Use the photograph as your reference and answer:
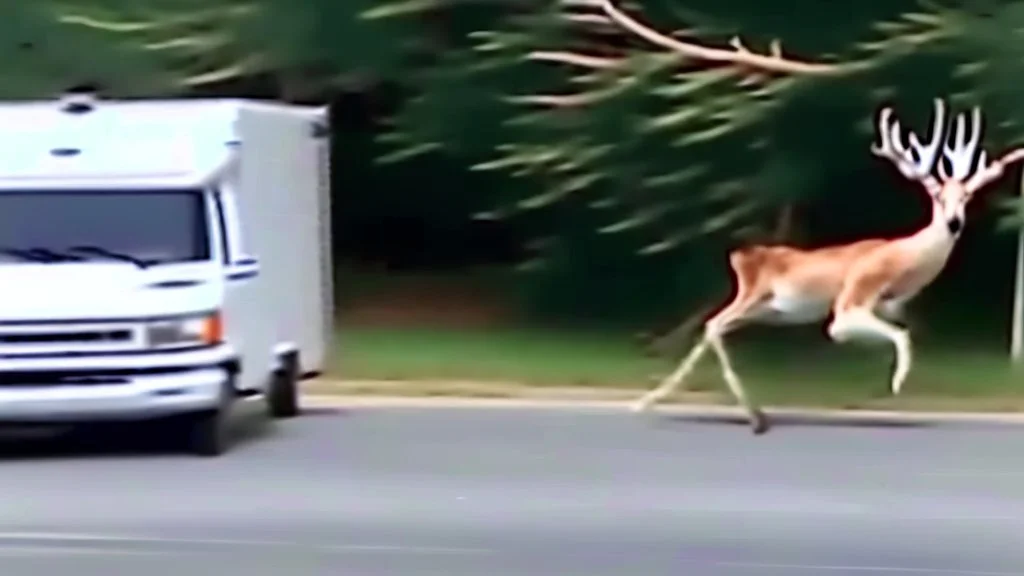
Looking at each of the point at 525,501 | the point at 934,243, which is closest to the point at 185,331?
the point at 525,501

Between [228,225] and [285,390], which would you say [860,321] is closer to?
[285,390]

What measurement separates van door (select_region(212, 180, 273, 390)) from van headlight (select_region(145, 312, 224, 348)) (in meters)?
0.15

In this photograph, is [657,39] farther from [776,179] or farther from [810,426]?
[810,426]

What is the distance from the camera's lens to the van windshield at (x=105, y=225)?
14328mm

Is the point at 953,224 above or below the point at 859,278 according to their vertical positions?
above

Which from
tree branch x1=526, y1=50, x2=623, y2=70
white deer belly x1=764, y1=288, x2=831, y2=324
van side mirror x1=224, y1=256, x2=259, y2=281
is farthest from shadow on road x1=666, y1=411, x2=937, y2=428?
tree branch x1=526, y1=50, x2=623, y2=70

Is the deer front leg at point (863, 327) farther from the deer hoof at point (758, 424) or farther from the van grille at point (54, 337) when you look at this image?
the van grille at point (54, 337)

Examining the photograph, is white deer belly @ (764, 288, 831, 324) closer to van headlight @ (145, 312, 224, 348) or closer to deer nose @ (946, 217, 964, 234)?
deer nose @ (946, 217, 964, 234)

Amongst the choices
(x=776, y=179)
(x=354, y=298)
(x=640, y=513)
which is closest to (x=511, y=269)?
(x=354, y=298)

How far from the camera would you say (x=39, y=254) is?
563 inches

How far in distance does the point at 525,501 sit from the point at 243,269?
2994 millimetres

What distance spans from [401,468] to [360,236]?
14911mm

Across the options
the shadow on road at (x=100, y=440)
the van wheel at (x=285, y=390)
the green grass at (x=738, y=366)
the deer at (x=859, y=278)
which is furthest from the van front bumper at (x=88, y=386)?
the green grass at (x=738, y=366)

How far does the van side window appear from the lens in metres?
14.7
